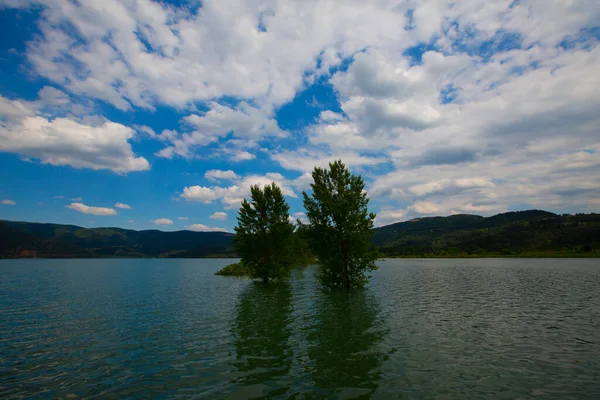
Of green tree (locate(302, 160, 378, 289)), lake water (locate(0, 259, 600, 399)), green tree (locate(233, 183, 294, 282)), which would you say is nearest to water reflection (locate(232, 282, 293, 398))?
lake water (locate(0, 259, 600, 399))

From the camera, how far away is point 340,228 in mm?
53438

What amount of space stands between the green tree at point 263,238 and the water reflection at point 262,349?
1189 inches

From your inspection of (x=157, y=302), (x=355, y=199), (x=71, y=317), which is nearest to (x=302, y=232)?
(x=355, y=199)

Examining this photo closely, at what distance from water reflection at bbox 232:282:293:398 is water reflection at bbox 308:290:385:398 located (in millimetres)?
2054

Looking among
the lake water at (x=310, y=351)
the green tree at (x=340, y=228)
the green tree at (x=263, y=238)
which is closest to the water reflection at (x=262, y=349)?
the lake water at (x=310, y=351)

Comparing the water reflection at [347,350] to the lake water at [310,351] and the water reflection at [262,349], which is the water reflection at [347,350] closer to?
the lake water at [310,351]

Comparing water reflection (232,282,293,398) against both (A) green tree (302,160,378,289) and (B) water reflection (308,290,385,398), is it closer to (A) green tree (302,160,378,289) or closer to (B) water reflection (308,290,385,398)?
(B) water reflection (308,290,385,398)

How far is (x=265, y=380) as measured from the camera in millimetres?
15906

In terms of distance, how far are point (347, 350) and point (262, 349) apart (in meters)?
6.11

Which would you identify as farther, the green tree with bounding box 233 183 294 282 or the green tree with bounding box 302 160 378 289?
the green tree with bounding box 233 183 294 282

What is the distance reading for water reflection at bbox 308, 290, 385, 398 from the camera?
49.2ft

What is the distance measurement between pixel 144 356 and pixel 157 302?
29.2m

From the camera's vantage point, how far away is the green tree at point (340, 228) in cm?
5281

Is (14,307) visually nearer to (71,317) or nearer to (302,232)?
(71,317)
